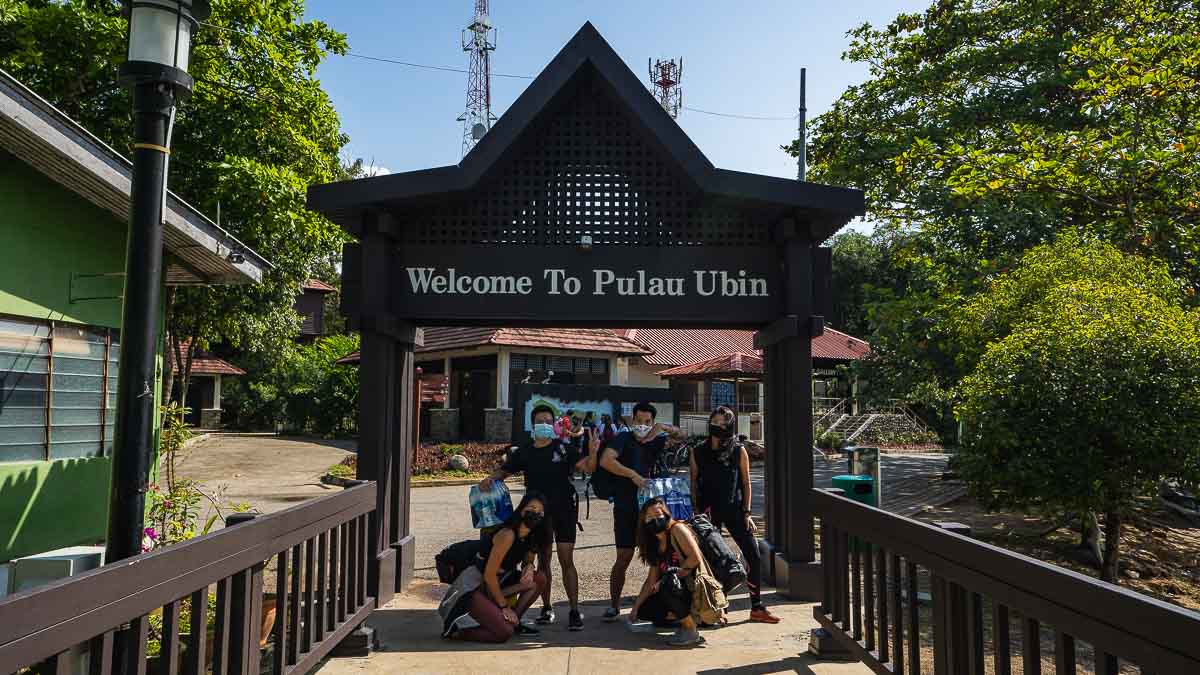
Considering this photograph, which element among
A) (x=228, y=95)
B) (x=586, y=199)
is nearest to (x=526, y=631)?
(x=586, y=199)

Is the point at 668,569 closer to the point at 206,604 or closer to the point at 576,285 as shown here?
the point at 576,285

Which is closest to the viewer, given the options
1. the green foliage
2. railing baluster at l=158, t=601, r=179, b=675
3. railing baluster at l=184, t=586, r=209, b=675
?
railing baluster at l=158, t=601, r=179, b=675

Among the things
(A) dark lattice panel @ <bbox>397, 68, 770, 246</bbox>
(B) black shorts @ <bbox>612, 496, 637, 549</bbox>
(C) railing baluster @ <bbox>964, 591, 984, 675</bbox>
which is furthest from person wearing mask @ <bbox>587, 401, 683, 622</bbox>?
(C) railing baluster @ <bbox>964, 591, 984, 675</bbox>

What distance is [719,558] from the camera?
595cm

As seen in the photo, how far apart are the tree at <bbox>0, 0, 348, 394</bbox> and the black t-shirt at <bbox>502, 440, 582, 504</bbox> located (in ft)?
25.1

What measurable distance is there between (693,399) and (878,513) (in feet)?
86.2

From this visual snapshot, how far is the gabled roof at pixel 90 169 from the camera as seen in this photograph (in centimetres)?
589

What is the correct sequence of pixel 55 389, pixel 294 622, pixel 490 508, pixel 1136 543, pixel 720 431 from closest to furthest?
pixel 294 622
pixel 490 508
pixel 720 431
pixel 55 389
pixel 1136 543

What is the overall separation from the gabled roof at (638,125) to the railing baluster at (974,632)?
3.79 metres

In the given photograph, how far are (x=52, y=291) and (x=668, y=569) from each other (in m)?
5.25

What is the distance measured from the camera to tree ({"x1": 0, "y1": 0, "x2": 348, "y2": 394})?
1220 centimetres

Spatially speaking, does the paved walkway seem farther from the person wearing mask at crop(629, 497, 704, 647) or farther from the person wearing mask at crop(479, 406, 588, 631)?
the person wearing mask at crop(479, 406, 588, 631)

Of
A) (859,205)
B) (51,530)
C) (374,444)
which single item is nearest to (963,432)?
(859,205)

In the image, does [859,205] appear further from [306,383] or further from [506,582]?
[306,383]
